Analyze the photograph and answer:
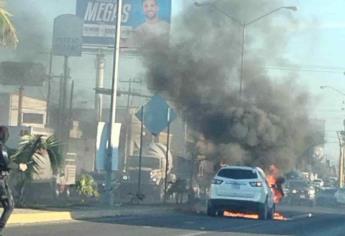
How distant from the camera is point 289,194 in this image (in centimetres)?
5922

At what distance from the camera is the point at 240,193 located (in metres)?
31.3

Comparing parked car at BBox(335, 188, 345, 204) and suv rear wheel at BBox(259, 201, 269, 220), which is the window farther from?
suv rear wheel at BBox(259, 201, 269, 220)

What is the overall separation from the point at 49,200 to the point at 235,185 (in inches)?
254

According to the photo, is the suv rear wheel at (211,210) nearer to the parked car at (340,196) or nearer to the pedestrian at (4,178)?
the pedestrian at (4,178)

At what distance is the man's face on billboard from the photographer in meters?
61.8

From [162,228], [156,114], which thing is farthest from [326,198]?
[162,228]

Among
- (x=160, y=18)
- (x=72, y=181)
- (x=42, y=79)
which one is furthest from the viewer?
(x=160, y=18)

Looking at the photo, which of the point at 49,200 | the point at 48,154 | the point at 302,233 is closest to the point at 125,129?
the point at 49,200

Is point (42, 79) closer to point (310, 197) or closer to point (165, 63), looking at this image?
point (165, 63)

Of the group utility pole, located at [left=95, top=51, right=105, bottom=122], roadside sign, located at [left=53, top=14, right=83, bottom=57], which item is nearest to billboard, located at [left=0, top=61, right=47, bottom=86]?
roadside sign, located at [left=53, top=14, right=83, bottom=57]

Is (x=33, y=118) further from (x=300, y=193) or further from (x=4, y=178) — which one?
(x=4, y=178)

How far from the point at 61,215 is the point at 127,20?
3842 cm

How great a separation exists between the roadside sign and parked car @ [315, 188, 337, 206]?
718 inches

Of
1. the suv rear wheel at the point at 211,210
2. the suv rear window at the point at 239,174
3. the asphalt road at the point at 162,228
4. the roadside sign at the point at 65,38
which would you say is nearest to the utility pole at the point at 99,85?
the roadside sign at the point at 65,38
